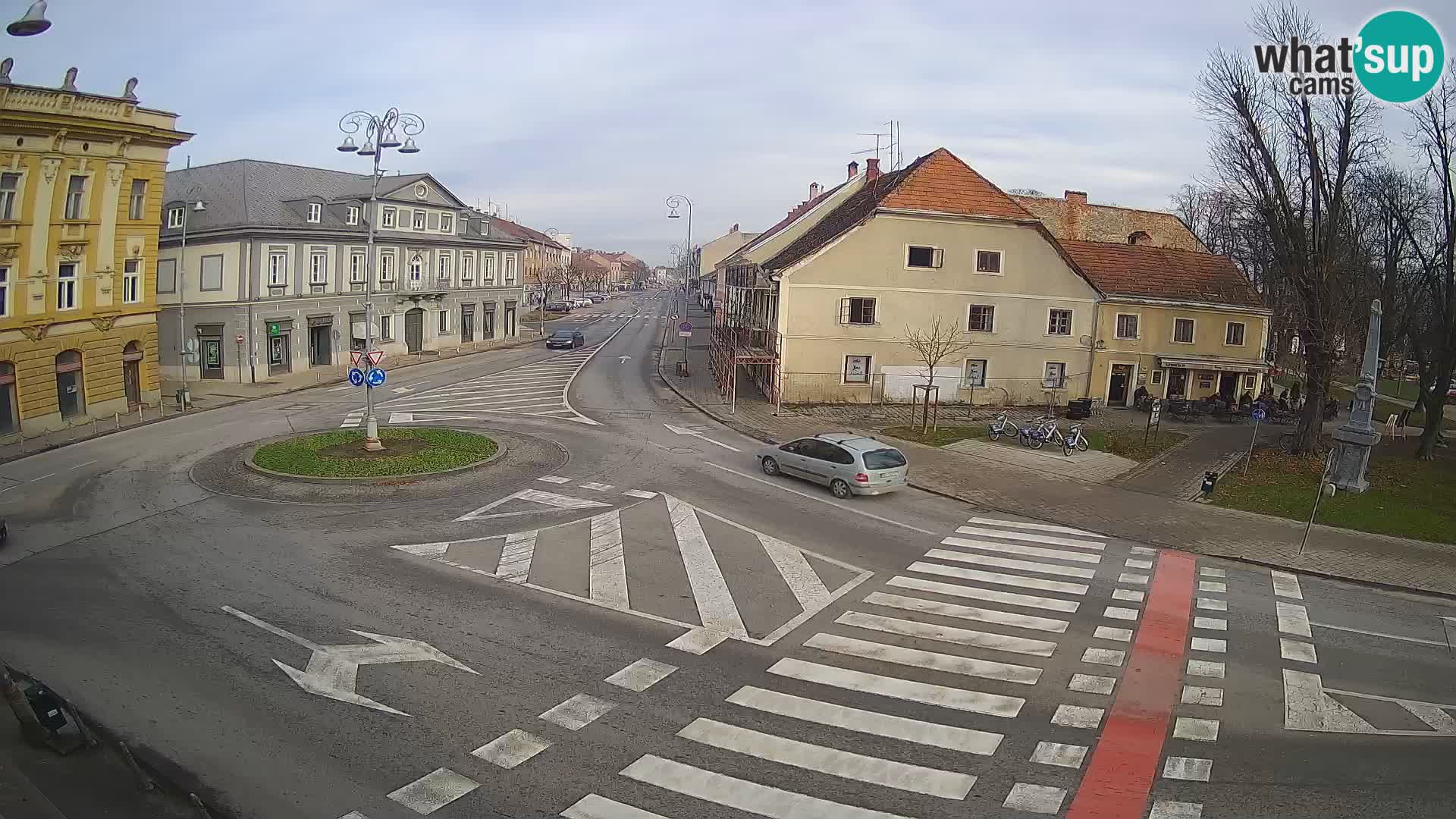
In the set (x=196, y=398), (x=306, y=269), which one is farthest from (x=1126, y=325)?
(x=306, y=269)

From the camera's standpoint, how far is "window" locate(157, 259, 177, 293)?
39125 millimetres

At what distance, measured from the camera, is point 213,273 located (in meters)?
39.5

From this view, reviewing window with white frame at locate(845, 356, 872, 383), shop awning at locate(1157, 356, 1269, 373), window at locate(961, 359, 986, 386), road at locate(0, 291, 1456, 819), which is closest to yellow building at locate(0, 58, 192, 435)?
road at locate(0, 291, 1456, 819)

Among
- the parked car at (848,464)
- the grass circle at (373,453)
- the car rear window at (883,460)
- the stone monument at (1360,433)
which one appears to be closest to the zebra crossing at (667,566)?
the parked car at (848,464)

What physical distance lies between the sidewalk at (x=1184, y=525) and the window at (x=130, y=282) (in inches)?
1129

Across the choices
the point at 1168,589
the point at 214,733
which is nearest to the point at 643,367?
the point at 1168,589

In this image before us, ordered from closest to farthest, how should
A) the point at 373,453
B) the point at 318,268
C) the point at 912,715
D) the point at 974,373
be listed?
the point at 912,715
the point at 373,453
the point at 974,373
the point at 318,268

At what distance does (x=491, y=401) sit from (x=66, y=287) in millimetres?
14706

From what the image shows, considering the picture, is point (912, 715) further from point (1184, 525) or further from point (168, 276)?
point (168, 276)

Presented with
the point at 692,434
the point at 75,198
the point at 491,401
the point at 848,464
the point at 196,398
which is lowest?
the point at 196,398

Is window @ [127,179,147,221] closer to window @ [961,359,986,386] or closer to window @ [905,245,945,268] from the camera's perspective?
window @ [905,245,945,268]

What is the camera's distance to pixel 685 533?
17.0 metres

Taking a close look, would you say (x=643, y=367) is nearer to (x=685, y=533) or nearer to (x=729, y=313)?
(x=729, y=313)

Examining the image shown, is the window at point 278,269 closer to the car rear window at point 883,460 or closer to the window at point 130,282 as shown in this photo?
the window at point 130,282
